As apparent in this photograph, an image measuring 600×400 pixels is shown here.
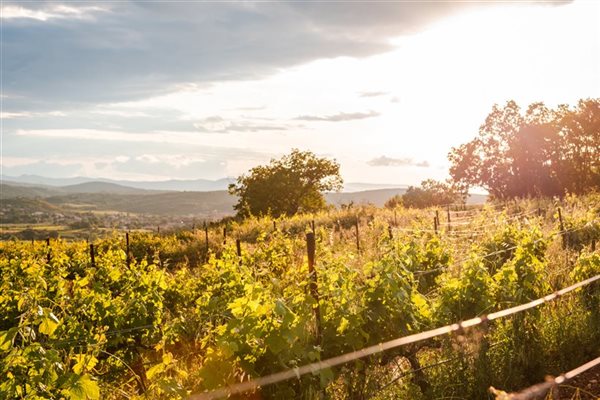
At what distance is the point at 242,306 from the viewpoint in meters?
4.62

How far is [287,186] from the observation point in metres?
53.8

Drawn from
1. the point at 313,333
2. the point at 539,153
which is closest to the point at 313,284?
the point at 313,333

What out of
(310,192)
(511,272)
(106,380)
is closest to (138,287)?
(106,380)

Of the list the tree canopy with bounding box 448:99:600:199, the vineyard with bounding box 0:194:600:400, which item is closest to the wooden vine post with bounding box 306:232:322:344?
the vineyard with bounding box 0:194:600:400

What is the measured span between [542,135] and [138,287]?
45058 mm

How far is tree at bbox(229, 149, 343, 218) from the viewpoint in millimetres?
52906

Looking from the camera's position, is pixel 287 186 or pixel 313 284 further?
pixel 287 186

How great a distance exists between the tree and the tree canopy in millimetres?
15652

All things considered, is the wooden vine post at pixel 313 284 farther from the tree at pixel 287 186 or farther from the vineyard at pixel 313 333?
the tree at pixel 287 186

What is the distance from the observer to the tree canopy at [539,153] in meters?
45.3

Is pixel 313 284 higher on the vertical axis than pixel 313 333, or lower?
higher

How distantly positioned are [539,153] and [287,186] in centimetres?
2355

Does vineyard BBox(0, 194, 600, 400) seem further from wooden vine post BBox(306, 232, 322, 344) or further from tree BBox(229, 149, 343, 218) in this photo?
tree BBox(229, 149, 343, 218)

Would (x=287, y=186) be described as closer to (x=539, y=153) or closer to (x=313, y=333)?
(x=539, y=153)
